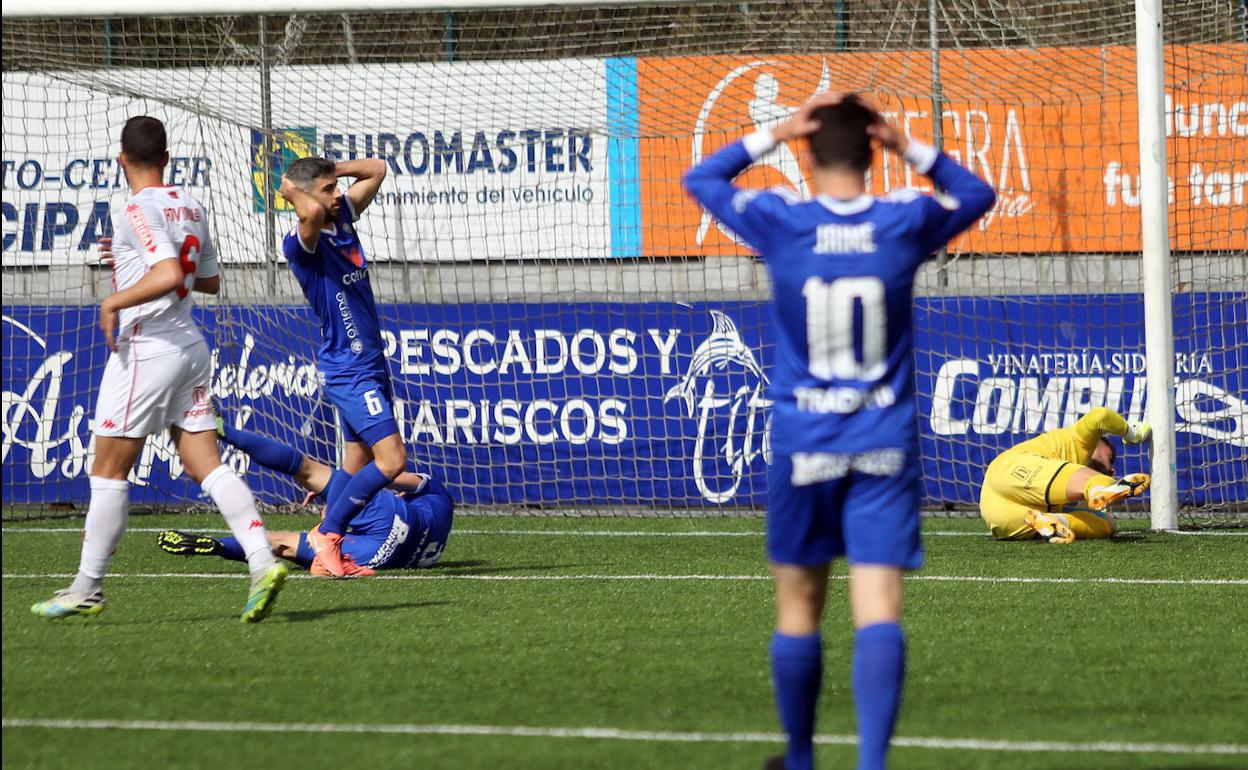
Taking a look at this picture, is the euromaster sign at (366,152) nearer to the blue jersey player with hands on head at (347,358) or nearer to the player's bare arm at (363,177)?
the player's bare arm at (363,177)

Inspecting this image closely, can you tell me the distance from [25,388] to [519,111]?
180 inches

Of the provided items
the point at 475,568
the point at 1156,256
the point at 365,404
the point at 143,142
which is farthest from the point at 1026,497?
the point at 143,142

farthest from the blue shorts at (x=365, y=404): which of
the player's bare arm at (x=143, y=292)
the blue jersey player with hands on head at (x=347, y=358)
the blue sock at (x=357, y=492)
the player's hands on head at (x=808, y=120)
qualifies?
the player's hands on head at (x=808, y=120)

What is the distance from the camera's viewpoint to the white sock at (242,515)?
6.36 m

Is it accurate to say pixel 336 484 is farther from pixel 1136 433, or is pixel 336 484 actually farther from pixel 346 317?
pixel 1136 433

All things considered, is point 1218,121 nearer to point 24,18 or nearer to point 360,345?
point 360,345

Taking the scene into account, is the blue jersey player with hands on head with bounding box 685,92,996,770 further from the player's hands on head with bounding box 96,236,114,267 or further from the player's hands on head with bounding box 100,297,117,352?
the player's hands on head with bounding box 96,236,114,267

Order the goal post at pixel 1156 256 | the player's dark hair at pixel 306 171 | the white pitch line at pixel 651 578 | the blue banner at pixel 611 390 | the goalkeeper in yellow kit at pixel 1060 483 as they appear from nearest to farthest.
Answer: the white pitch line at pixel 651 578 → the player's dark hair at pixel 306 171 → the goalkeeper in yellow kit at pixel 1060 483 → the goal post at pixel 1156 256 → the blue banner at pixel 611 390

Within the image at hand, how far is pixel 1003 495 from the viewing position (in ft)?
30.0

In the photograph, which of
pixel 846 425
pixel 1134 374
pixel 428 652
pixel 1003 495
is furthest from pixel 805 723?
pixel 1134 374

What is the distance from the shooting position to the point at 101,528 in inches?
250

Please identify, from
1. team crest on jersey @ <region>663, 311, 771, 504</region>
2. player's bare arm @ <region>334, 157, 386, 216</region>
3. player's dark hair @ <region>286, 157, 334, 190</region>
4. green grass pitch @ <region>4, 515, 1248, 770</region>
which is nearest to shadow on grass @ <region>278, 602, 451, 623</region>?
green grass pitch @ <region>4, 515, 1248, 770</region>

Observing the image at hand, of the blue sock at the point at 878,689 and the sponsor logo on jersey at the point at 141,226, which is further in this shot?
the sponsor logo on jersey at the point at 141,226

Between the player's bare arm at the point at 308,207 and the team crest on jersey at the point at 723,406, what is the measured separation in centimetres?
394
